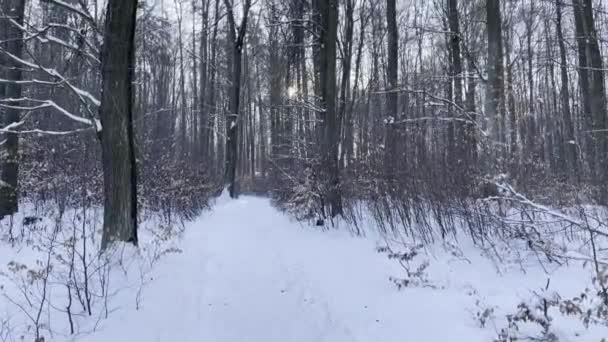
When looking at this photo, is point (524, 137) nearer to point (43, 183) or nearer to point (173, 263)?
point (173, 263)

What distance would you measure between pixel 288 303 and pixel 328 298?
392mm

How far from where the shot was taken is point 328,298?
3.65m

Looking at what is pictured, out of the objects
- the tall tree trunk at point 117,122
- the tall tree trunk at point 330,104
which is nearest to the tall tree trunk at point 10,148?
the tall tree trunk at point 117,122

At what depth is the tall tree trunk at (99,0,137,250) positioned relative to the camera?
17.6ft

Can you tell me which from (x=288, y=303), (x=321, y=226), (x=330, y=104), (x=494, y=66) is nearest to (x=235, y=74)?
(x=330, y=104)

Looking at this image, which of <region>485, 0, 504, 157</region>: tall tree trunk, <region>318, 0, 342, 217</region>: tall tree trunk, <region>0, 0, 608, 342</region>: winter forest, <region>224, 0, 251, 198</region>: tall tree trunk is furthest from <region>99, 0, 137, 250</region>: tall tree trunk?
<region>224, 0, 251, 198</region>: tall tree trunk

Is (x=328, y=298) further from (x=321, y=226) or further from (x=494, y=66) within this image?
(x=494, y=66)

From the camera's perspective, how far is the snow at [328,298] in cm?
286

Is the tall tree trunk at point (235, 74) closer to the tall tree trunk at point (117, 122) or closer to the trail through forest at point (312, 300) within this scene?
the tall tree trunk at point (117, 122)

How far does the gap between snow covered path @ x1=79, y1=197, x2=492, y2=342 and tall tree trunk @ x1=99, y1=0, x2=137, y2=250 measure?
A: 93cm

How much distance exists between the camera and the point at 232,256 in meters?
5.87

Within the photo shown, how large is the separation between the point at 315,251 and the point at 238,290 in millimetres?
2026

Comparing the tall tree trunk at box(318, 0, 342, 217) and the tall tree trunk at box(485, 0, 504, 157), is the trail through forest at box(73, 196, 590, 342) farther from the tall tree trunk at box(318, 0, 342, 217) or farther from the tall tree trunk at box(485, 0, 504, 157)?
the tall tree trunk at box(485, 0, 504, 157)

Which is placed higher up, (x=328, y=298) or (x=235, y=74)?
(x=235, y=74)
